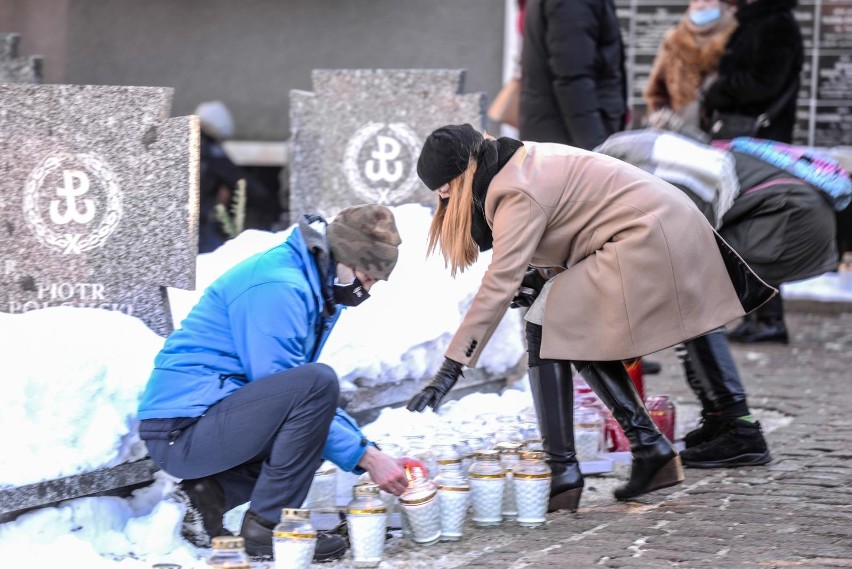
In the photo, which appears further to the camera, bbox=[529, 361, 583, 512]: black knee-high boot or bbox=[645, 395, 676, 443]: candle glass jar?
bbox=[645, 395, 676, 443]: candle glass jar

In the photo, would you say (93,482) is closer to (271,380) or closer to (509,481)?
(271,380)

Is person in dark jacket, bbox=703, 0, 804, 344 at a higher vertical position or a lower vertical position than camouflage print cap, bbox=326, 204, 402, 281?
higher

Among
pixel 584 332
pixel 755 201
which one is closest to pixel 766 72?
pixel 755 201

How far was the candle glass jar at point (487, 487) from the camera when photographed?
426 centimetres

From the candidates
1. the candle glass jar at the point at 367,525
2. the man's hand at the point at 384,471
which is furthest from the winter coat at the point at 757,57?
the candle glass jar at the point at 367,525

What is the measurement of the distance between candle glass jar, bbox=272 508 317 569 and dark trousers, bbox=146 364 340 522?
27 centimetres

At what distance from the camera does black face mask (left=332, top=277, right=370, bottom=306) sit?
399 centimetres

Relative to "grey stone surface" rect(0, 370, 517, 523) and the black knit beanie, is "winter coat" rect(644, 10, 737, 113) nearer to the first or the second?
"grey stone surface" rect(0, 370, 517, 523)

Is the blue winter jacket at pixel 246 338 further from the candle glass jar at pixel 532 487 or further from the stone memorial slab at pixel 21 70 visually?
the stone memorial slab at pixel 21 70

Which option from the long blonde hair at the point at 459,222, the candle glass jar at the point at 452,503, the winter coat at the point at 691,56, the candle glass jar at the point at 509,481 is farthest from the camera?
the winter coat at the point at 691,56

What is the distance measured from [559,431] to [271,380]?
1.15m

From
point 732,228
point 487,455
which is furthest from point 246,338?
point 732,228

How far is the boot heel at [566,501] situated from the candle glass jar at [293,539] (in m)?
1.15

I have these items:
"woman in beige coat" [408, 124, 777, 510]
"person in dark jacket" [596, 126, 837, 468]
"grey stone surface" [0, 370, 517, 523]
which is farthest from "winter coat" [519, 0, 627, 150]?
"woman in beige coat" [408, 124, 777, 510]
